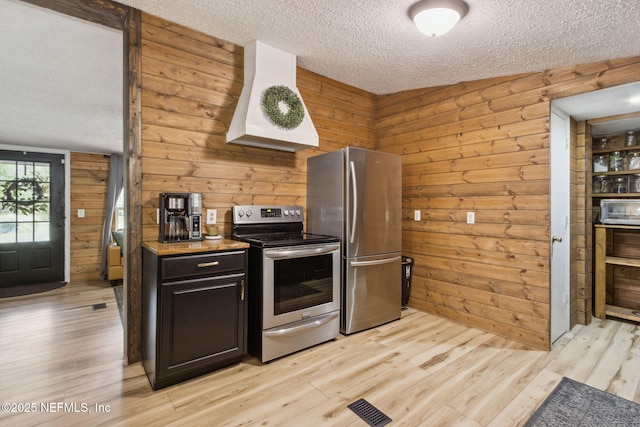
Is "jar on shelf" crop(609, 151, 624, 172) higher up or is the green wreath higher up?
the green wreath

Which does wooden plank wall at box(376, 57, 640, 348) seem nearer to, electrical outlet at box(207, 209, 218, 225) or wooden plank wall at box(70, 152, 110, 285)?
electrical outlet at box(207, 209, 218, 225)

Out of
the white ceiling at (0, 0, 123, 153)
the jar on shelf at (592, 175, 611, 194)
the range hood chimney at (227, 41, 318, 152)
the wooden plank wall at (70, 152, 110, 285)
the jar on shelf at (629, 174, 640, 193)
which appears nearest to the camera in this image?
the white ceiling at (0, 0, 123, 153)

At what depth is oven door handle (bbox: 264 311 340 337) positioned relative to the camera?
2.37 metres

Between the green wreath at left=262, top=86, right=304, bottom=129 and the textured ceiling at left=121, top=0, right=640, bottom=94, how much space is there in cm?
40

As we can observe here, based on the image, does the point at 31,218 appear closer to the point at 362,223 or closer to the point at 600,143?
the point at 362,223

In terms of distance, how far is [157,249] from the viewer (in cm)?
196

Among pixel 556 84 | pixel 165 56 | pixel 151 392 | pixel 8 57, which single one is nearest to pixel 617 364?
pixel 556 84

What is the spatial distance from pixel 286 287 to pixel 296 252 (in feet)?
0.94

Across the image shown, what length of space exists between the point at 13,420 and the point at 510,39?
3920mm

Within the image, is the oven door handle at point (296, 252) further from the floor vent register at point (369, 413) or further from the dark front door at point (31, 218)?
the dark front door at point (31, 218)

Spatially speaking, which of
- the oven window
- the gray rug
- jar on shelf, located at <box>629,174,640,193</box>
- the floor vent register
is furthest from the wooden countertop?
jar on shelf, located at <box>629,174,640,193</box>

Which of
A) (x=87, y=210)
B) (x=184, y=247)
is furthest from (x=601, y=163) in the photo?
(x=87, y=210)

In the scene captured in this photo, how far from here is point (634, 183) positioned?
329cm

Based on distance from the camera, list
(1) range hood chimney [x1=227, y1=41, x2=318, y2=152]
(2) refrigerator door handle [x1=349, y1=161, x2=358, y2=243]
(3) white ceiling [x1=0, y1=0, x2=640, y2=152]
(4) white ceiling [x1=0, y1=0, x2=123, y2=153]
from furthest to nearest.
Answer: (2) refrigerator door handle [x1=349, y1=161, x2=358, y2=243] → (1) range hood chimney [x1=227, y1=41, x2=318, y2=152] → (4) white ceiling [x1=0, y1=0, x2=123, y2=153] → (3) white ceiling [x1=0, y1=0, x2=640, y2=152]
